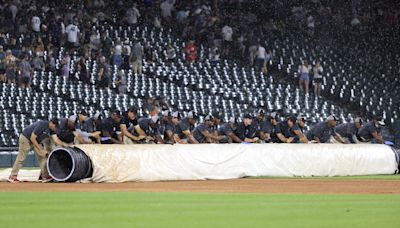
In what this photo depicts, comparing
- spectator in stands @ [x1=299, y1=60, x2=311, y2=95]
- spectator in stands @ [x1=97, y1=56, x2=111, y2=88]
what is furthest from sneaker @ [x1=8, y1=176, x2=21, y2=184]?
spectator in stands @ [x1=299, y1=60, x2=311, y2=95]

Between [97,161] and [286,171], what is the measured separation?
5644 millimetres

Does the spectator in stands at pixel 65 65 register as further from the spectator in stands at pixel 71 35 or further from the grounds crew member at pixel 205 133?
the grounds crew member at pixel 205 133

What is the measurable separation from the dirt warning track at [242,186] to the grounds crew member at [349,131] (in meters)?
6.22

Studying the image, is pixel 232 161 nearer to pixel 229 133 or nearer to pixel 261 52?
pixel 229 133

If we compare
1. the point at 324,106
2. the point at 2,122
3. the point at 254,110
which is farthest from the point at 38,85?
the point at 324,106

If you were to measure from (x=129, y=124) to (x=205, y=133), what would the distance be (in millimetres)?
2724

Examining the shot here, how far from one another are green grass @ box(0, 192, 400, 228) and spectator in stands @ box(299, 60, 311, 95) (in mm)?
24857

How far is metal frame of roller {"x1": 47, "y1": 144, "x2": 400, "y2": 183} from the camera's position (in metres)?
23.9

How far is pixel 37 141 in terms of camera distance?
24.3 m

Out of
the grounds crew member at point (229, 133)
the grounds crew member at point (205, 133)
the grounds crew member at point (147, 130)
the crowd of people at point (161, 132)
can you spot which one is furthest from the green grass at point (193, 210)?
the grounds crew member at point (229, 133)

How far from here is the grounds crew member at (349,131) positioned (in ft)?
101

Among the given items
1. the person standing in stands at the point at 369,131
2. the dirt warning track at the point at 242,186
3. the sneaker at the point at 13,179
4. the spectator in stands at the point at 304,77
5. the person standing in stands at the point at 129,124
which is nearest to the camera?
the dirt warning track at the point at 242,186

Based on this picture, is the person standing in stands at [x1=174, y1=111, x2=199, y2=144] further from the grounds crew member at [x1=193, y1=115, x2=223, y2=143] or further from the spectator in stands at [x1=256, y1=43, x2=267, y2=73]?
the spectator in stands at [x1=256, y1=43, x2=267, y2=73]

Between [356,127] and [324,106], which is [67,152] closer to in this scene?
[356,127]
